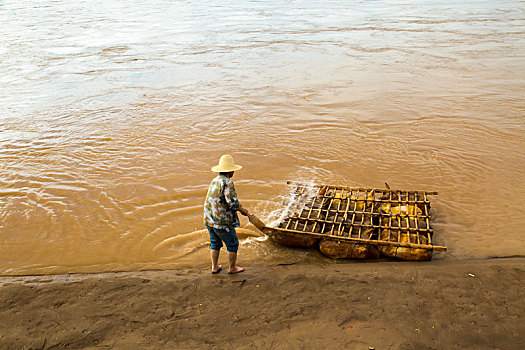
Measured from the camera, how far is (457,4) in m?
23.8

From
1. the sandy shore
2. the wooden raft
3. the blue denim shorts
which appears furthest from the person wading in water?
the sandy shore

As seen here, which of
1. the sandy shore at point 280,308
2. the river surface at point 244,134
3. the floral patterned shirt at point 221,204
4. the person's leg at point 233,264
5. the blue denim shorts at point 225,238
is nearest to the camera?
the sandy shore at point 280,308

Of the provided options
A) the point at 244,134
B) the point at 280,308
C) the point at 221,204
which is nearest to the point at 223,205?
the point at 221,204

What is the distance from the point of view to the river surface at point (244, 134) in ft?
16.0

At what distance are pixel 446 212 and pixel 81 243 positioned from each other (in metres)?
4.85

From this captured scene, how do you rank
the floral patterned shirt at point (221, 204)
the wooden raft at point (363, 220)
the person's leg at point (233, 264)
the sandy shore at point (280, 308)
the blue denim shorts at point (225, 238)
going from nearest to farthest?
the sandy shore at point (280, 308) → the floral patterned shirt at point (221, 204) → the blue denim shorts at point (225, 238) → the person's leg at point (233, 264) → the wooden raft at point (363, 220)

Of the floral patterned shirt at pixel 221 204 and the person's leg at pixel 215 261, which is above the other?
the floral patterned shirt at pixel 221 204

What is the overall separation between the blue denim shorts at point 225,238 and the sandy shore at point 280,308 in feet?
1.17

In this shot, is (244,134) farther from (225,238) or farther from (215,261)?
(225,238)

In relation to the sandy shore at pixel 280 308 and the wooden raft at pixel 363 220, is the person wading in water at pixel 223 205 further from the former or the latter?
the sandy shore at pixel 280 308

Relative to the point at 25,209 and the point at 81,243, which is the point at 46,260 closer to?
the point at 81,243

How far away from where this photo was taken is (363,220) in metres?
4.29

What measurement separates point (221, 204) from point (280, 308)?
1107 millimetres

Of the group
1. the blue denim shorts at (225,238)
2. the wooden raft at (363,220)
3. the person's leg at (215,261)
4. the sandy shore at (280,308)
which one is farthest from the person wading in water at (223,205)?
the sandy shore at (280,308)
